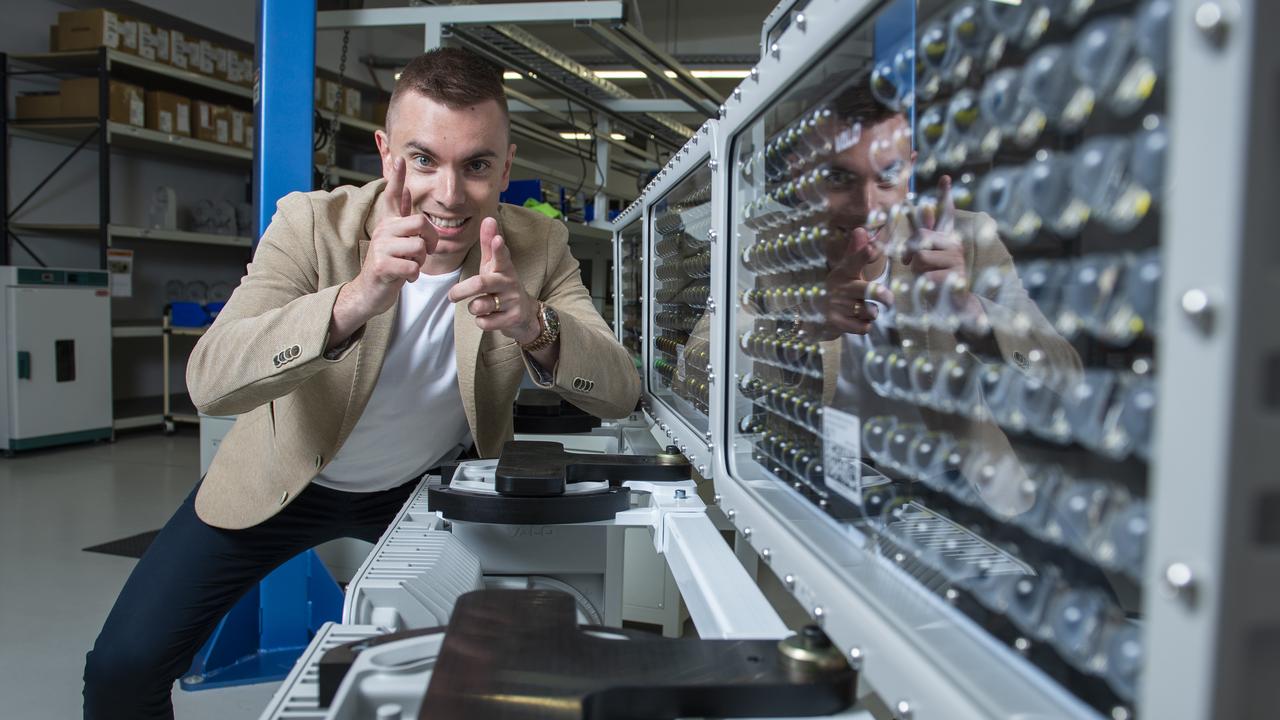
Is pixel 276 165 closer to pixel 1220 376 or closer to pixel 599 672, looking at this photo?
pixel 599 672

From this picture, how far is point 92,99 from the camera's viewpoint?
203 inches

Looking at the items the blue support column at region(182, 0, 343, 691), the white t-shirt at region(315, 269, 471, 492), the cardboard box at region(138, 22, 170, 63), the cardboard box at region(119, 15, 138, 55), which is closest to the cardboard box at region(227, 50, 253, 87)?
the cardboard box at region(138, 22, 170, 63)

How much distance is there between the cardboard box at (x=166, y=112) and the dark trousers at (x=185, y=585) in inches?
182

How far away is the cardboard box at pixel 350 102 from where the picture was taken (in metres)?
6.79

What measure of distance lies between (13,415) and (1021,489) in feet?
17.5

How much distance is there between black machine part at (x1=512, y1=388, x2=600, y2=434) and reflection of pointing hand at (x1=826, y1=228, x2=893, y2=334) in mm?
1114

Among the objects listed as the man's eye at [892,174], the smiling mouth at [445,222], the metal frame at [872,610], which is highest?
the smiling mouth at [445,222]

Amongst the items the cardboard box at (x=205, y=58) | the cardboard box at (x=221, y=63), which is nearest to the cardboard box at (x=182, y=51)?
the cardboard box at (x=205, y=58)

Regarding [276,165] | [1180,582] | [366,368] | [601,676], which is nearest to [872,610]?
[601,676]

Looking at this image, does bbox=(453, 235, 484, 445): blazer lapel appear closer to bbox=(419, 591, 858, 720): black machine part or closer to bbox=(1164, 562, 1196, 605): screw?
bbox=(419, 591, 858, 720): black machine part

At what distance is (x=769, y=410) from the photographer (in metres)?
0.87

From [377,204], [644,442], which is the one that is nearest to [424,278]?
[377,204]

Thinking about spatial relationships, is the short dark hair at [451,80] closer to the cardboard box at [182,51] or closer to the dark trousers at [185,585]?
the dark trousers at [185,585]

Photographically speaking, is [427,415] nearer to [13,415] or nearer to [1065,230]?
[1065,230]
